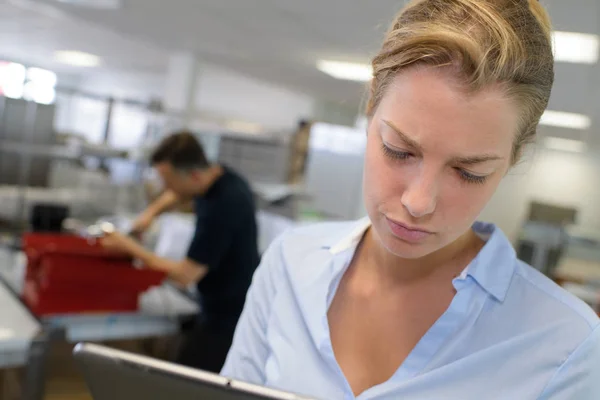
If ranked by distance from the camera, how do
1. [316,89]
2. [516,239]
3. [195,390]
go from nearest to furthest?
[195,390] < [316,89] < [516,239]

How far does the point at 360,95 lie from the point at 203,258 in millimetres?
1292

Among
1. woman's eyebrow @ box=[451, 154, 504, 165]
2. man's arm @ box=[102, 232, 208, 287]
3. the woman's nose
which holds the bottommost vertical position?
man's arm @ box=[102, 232, 208, 287]

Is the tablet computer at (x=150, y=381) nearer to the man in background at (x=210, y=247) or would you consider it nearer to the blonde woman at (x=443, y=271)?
the blonde woman at (x=443, y=271)

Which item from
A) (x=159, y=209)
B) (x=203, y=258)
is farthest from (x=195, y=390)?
(x=159, y=209)

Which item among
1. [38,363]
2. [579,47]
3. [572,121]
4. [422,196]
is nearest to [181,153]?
[38,363]

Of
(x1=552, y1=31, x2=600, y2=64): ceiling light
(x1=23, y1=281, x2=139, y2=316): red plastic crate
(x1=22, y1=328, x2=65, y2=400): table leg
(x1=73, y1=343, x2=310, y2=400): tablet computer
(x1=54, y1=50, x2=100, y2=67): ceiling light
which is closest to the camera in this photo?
(x1=73, y1=343, x2=310, y2=400): tablet computer

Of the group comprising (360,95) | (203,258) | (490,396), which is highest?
(360,95)

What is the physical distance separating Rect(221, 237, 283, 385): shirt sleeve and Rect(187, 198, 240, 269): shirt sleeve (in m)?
1.13

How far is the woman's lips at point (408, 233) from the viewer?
69 cm

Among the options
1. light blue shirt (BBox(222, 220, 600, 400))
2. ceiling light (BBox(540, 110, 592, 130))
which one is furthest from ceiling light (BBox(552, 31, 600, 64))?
ceiling light (BBox(540, 110, 592, 130))

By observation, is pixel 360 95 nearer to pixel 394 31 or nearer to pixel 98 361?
pixel 394 31

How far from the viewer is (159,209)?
8.89 ft

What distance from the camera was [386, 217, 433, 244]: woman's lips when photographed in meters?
0.69

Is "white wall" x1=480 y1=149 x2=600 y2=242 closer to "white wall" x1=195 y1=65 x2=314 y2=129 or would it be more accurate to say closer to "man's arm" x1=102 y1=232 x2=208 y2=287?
"white wall" x1=195 y1=65 x2=314 y2=129
